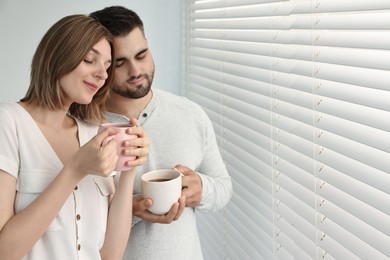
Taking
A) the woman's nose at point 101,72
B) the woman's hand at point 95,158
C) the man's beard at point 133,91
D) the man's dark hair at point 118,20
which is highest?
the man's dark hair at point 118,20

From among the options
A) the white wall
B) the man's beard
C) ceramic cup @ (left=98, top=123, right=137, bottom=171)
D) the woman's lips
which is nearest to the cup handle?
ceramic cup @ (left=98, top=123, right=137, bottom=171)

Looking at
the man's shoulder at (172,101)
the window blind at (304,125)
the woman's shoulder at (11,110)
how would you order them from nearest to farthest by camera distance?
1. the window blind at (304,125)
2. the woman's shoulder at (11,110)
3. the man's shoulder at (172,101)

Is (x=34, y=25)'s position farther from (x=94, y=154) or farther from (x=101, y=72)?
(x=94, y=154)

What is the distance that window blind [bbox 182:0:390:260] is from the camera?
0.75 metres

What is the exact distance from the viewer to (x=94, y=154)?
787 millimetres

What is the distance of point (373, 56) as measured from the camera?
0.74 metres

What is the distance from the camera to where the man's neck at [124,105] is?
3.78ft

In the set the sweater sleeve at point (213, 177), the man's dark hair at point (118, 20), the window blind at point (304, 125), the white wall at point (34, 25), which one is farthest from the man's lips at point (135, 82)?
the white wall at point (34, 25)

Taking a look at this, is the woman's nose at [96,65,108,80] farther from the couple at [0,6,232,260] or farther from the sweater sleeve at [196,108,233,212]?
the sweater sleeve at [196,108,233,212]

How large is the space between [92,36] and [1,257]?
48 cm

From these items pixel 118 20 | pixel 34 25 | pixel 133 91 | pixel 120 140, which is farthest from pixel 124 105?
pixel 34 25

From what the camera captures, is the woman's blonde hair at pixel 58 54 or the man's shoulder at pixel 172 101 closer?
the woman's blonde hair at pixel 58 54

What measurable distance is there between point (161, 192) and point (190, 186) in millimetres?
146

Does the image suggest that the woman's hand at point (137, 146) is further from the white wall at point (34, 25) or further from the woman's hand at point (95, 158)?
the white wall at point (34, 25)
